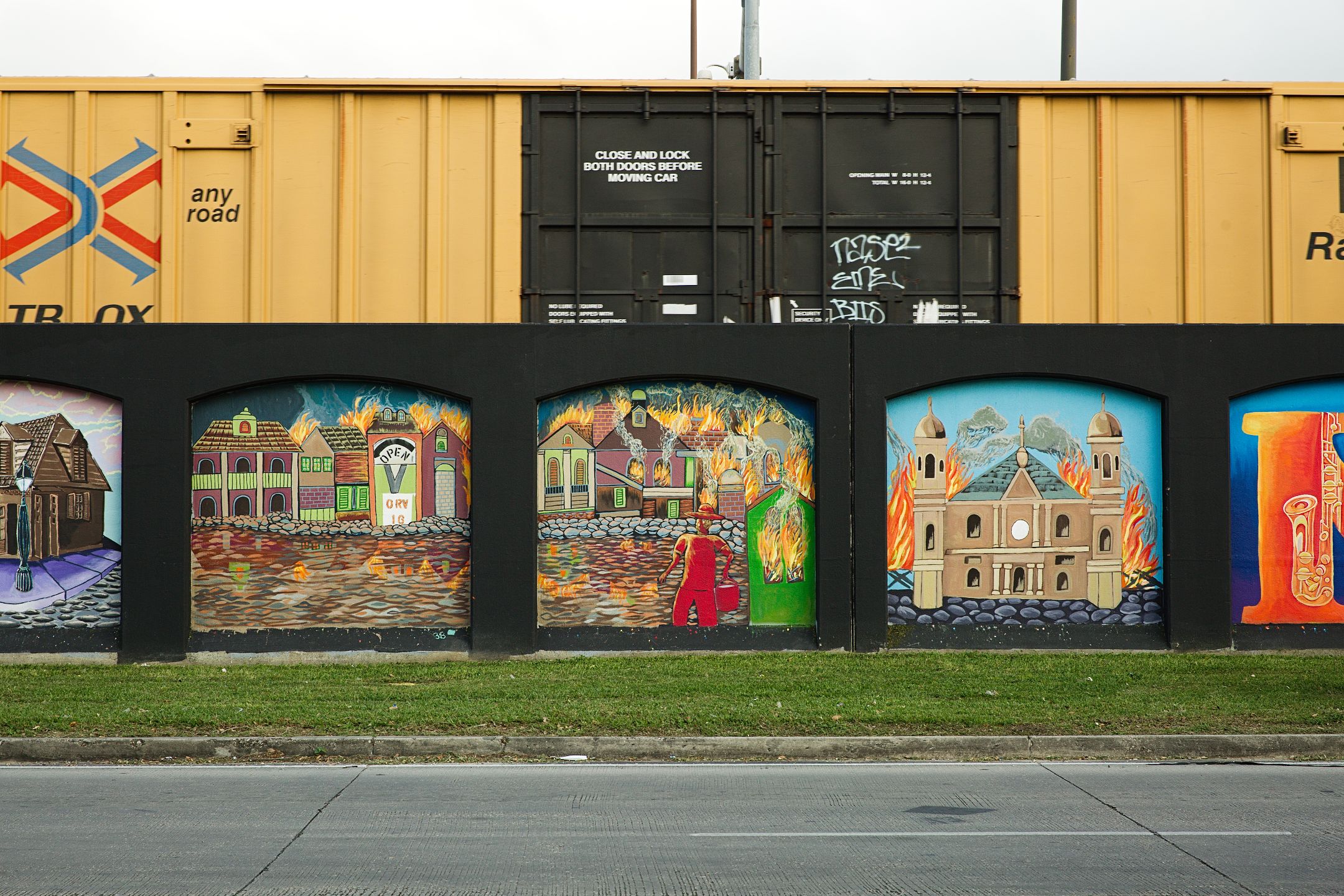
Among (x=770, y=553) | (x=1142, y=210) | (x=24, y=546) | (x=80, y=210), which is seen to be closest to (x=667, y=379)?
(x=770, y=553)

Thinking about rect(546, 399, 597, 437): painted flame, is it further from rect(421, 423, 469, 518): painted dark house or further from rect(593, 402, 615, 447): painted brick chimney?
rect(421, 423, 469, 518): painted dark house

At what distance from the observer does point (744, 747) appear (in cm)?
1008

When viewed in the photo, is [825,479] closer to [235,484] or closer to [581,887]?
[235,484]

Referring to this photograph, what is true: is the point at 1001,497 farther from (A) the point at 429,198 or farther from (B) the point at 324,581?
(B) the point at 324,581

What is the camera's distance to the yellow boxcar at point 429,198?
49.1 ft

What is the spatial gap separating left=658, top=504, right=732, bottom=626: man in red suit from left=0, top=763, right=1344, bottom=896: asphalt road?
5.45 m

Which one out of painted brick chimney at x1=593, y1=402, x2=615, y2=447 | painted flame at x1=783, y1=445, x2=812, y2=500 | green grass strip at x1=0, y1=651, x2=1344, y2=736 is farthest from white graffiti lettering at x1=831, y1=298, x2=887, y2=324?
green grass strip at x1=0, y1=651, x2=1344, y2=736

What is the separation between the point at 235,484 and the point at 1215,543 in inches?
498

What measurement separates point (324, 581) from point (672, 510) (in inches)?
180

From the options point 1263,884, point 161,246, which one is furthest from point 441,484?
point 1263,884

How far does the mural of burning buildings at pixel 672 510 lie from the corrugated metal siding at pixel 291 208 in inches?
79.9

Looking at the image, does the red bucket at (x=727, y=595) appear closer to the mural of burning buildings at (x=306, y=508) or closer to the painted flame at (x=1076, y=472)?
the mural of burning buildings at (x=306, y=508)

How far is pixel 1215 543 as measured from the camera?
15.0 meters

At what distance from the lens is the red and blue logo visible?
1493 centimetres
